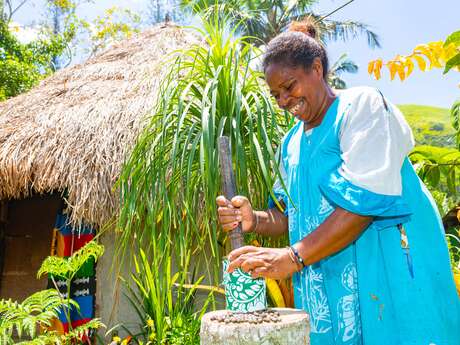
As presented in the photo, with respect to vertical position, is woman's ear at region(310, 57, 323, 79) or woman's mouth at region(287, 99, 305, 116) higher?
woman's ear at region(310, 57, 323, 79)

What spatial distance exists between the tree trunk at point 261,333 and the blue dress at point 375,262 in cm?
21

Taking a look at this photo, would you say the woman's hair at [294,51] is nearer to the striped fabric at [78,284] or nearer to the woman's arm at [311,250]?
the woman's arm at [311,250]

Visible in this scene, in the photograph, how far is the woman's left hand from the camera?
4.61ft

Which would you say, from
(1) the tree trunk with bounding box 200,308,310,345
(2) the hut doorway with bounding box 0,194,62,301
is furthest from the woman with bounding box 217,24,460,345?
(2) the hut doorway with bounding box 0,194,62,301

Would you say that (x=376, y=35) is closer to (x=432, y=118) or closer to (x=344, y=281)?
(x=344, y=281)

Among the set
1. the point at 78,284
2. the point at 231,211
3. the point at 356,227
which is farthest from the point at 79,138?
the point at 356,227

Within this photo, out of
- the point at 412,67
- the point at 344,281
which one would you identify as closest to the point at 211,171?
the point at 344,281

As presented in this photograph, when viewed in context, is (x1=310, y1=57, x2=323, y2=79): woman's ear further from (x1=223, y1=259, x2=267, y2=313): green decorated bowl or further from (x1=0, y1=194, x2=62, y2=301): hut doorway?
(x1=0, y1=194, x2=62, y2=301): hut doorway

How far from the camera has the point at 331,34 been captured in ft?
50.5

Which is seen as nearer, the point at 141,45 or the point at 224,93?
the point at 224,93

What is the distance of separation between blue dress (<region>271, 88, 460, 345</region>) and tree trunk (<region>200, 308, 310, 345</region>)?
0.21m

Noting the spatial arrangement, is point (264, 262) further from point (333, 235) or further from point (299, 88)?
point (299, 88)

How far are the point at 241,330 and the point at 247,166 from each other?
1.23 meters

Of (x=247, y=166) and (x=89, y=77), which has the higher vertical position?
(x=89, y=77)
